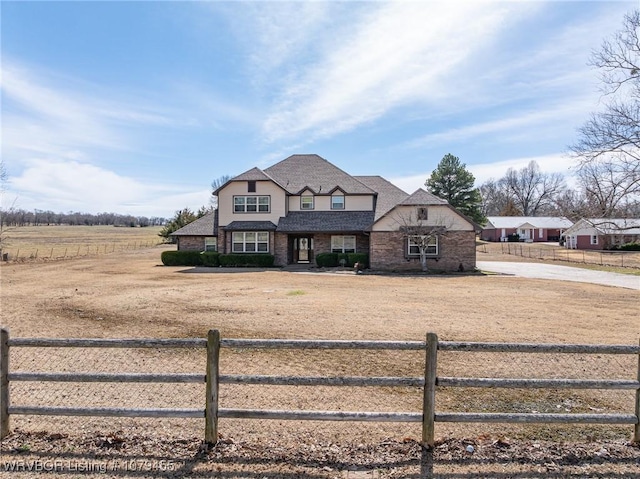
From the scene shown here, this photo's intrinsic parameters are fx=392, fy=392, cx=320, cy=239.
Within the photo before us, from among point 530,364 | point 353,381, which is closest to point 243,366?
point 353,381

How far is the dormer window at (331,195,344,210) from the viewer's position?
108 ft

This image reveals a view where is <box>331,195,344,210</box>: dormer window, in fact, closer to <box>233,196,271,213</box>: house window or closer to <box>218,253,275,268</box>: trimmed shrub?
<box>233,196,271,213</box>: house window

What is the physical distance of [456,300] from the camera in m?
15.3

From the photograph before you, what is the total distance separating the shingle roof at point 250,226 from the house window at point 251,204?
103 centimetres

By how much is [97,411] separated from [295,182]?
31389 mm

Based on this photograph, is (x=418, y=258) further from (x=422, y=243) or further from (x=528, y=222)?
(x=528, y=222)

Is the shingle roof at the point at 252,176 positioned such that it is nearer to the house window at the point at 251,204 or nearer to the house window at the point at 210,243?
the house window at the point at 251,204

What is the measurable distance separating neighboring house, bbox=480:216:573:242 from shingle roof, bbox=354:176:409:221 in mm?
45372

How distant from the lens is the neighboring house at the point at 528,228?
247ft

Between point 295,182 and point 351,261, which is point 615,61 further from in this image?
point 295,182

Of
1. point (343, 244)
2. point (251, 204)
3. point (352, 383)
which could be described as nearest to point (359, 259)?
point (343, 244)

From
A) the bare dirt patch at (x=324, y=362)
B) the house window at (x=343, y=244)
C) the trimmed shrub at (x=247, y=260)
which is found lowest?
the bare dirt patch at (x=324, y=362)

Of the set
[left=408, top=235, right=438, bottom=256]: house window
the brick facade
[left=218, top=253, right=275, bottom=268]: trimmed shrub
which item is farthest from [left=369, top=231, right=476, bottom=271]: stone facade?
[left=218, top=253, right=275, bottom=268]: trimmed shrub

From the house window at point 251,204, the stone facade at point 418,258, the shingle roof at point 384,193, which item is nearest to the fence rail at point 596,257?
the stone facade at point 418,258
